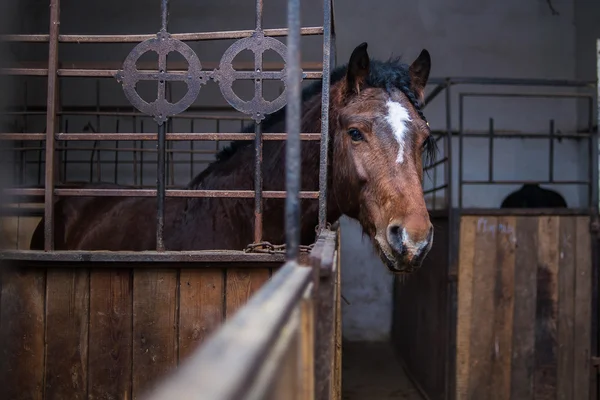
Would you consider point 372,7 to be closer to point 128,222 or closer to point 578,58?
point 578,58

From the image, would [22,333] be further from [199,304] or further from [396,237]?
[396,237]

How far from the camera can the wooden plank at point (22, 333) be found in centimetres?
198

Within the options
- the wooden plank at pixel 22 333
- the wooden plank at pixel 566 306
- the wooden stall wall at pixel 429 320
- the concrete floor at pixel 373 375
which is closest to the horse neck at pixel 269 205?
the wooden plank at pixel 22 333

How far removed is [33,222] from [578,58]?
21.6 feet

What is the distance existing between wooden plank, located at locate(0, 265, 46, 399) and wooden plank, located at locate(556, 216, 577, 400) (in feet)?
10.7

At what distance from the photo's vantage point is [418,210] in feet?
6.07

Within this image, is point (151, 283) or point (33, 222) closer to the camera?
point (151, 283)

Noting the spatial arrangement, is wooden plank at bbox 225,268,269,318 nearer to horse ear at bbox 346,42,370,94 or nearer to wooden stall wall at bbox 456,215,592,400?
horse ear at bbox 346,42,370,94

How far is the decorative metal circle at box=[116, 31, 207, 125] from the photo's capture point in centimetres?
204

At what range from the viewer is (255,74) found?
6.67 feet

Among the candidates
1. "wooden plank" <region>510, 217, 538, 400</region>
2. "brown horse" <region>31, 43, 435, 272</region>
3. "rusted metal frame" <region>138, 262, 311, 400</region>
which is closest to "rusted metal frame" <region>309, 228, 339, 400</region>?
"rusted metal frame" <region>138, 262, 311, 400</region>

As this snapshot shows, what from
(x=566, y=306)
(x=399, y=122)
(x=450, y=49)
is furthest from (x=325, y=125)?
(x=450, y=49)

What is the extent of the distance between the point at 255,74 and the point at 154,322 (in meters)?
1.04

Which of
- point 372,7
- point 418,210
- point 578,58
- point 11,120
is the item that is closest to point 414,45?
point 372,7
